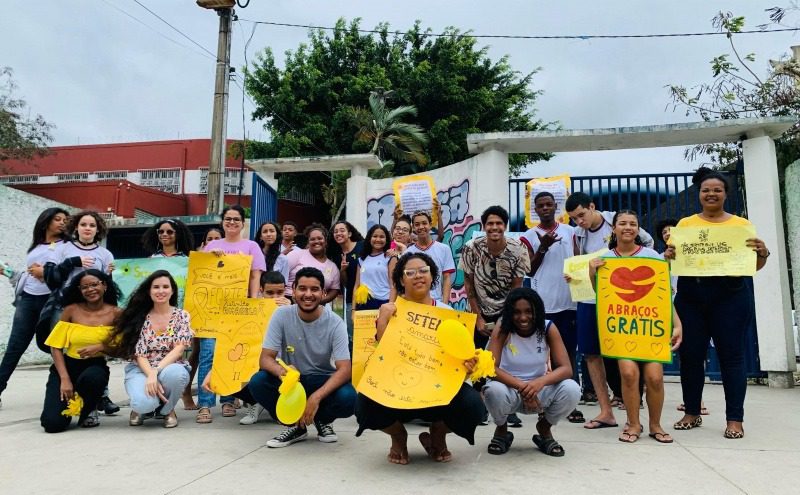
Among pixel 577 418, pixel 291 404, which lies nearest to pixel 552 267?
pixel 577 418

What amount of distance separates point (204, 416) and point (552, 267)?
3.13 m

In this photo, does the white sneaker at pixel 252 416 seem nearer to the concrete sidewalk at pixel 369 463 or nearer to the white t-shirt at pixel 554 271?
the concrete sidewalk at pixel 369 463

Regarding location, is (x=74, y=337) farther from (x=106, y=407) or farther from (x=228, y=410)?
(x=228, y=410)

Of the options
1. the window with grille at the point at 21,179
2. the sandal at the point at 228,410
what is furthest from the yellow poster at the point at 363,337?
the window with grille at the point at 21,179

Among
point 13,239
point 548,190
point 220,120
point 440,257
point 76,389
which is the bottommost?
point 76,389

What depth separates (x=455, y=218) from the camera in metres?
7.75

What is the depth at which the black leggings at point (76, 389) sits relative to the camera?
4078 mm

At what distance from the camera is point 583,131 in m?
7.05

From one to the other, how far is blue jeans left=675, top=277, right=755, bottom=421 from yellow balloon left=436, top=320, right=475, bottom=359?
1.94m

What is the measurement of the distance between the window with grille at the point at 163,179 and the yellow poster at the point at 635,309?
77.6 feet

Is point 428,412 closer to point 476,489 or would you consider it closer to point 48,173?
point 476,489

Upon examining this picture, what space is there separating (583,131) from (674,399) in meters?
3.31

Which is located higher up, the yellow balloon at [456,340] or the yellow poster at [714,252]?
the yellow poster at [714,252]

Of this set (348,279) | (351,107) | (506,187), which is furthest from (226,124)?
(348,279)
